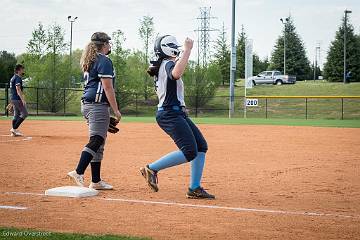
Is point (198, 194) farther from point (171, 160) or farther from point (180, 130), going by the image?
point (180, 130)

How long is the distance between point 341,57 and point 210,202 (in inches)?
2786

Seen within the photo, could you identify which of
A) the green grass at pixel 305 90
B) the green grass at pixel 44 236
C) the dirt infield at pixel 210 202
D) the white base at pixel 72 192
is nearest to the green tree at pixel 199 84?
the green grass at pixel 305 90

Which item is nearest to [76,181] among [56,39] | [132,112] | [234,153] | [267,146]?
[234,153]

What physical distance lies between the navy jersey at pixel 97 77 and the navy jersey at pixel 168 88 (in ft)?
2.51

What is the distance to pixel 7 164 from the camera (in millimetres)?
11117

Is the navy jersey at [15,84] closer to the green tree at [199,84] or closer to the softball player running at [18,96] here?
the softball player running at [18,96]

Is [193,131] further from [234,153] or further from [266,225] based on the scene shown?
[234,153]

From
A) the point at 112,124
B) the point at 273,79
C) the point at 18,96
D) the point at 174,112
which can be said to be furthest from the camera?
the point at 273,79

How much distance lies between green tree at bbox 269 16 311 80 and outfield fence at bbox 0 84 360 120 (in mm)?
30896

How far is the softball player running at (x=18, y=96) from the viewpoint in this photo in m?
17.3

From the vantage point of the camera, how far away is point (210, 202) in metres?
7.17

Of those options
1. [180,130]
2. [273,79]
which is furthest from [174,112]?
[273,79]

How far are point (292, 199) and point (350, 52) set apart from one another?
71550 mm

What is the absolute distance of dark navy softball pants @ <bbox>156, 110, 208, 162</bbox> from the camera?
7215mm
